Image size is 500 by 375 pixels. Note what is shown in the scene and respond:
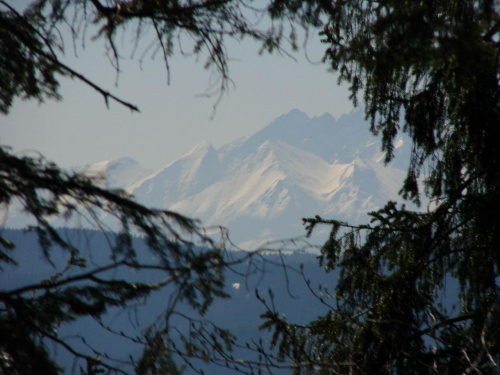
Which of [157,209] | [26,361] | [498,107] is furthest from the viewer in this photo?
[498,107]

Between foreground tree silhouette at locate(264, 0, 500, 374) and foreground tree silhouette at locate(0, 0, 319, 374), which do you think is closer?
foreground tree silhouette at locate(0, 0, 319, 374)

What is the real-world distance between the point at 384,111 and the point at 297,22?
1.08 metres

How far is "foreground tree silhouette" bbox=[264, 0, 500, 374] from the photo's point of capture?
3.71 m

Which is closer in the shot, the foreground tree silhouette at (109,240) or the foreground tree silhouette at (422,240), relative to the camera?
the foreground tree silhouette at (109,240)

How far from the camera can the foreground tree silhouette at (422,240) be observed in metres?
3.71

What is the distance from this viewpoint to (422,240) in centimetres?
436

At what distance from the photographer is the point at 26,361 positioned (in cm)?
251

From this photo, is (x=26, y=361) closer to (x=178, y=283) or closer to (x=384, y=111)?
(x=178, y=283)

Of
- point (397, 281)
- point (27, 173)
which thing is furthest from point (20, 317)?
point (397, 281)

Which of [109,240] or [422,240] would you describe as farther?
[422,240]

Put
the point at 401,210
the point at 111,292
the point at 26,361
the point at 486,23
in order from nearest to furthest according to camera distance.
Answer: the point at 486,23, the point at 26,361, the point at 111,292, the point at 401,210

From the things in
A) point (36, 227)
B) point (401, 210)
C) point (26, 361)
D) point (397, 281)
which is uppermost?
point (401, 210)

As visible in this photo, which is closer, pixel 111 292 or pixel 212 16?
pixel 111 292

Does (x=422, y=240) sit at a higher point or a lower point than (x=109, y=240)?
higher
